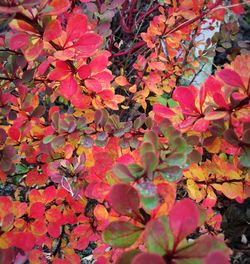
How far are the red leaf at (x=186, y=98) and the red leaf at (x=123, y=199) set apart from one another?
0.27 meters

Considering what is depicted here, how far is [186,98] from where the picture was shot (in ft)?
2.19

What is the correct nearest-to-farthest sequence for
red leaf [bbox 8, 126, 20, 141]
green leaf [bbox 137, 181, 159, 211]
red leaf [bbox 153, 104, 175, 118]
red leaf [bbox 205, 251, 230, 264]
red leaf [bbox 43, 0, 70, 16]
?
red leaf [bbox 205, 251, 230, 264] < green leaf [bbox 137, 181, 159, 211] < red leaf [bbox 43, 0, 70, 16] < red leaf [bbox 153, 104, 175, 118] < red leaf [bbox 8, 126, 20, 141]

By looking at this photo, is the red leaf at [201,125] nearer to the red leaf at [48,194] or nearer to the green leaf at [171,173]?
the green leaf at [171,173]

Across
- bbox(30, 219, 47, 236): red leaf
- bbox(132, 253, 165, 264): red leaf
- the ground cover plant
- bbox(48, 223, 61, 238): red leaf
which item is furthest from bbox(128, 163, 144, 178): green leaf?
bbox(48, 223, 61, 238): red leaf

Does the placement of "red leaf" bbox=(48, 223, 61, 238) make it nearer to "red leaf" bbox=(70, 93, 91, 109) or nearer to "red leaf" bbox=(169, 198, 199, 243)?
"red leaf" bbox=(70, 93, 91, 109)

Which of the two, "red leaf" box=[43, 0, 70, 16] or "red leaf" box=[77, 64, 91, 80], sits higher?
"red leaf" box=[43, 0, 70, 16]

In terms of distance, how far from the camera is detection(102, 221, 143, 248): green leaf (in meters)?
0.47

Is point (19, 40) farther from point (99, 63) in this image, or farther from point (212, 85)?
point (212, 85)

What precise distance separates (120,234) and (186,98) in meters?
0.30

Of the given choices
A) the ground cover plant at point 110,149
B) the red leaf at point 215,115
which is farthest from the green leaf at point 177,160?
the red leaf at point 215,115

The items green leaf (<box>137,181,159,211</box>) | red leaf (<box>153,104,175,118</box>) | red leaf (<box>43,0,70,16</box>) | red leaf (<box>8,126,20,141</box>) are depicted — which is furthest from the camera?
red leaf (<box>8,126,20,141</box>)

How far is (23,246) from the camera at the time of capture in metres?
0.69

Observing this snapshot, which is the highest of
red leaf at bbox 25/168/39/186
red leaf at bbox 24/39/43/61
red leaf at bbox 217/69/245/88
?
red leaf at bbox 24/39/43/61

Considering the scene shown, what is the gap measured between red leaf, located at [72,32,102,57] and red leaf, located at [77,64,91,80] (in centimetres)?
6
